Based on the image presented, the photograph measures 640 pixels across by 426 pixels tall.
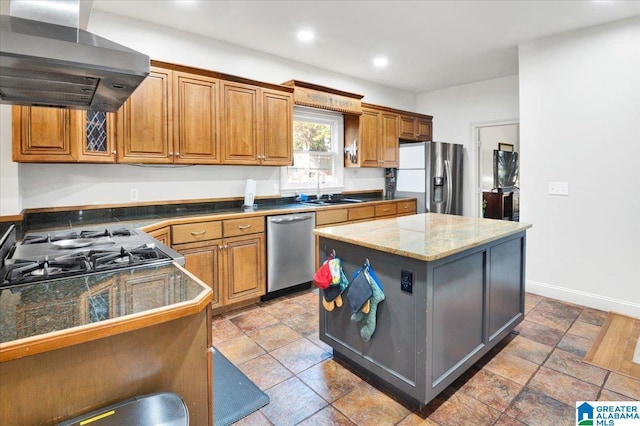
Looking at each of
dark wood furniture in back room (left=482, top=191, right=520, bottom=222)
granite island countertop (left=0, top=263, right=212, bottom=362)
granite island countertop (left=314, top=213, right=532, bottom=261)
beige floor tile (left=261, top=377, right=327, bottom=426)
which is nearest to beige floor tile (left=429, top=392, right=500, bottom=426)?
beige floor tile (left=261, top=377, right=327, bottom=426)

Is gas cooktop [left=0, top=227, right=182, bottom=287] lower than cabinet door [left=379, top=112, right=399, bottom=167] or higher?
lower

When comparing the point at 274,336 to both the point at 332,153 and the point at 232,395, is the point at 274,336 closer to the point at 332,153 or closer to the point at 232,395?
the point at 232,395

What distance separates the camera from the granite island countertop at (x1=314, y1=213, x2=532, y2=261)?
190cm

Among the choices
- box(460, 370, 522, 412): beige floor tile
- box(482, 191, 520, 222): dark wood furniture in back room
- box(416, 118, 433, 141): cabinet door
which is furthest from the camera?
box(482, 191, 520, 222): dark wood furniture in back room

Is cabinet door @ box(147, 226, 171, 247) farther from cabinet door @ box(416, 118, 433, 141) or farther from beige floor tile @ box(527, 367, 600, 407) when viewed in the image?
cabinet door @ box(416, 118, 433, 141)

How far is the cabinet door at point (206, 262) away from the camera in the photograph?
118 inches

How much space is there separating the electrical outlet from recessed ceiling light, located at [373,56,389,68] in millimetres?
2329

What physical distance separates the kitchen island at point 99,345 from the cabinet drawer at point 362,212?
3064mm

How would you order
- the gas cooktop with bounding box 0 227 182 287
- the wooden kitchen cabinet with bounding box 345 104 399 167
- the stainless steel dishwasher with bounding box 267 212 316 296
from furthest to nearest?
the wooden kitchen cabinet with bounding box 345 104 399 167 < the stainless steel dishwasher with bounding box 267 212 316 296 < the gas cooktop with bounding box 0 227 182 287

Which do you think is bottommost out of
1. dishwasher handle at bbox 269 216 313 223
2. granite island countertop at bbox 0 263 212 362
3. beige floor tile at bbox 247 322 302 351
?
beige floor tile at bbox 247 322 302 351

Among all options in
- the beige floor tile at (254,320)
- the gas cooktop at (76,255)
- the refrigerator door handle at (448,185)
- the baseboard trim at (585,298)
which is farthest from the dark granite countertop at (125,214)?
the baseboard trim at (585,298)

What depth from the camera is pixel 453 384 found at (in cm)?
220

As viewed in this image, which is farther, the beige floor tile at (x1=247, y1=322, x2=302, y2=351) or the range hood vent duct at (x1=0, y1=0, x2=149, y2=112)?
the beige floor tile at (x1=247, y1=322, x2=302, y2=351)

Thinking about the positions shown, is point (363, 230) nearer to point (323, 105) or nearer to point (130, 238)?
point (130, 238)
